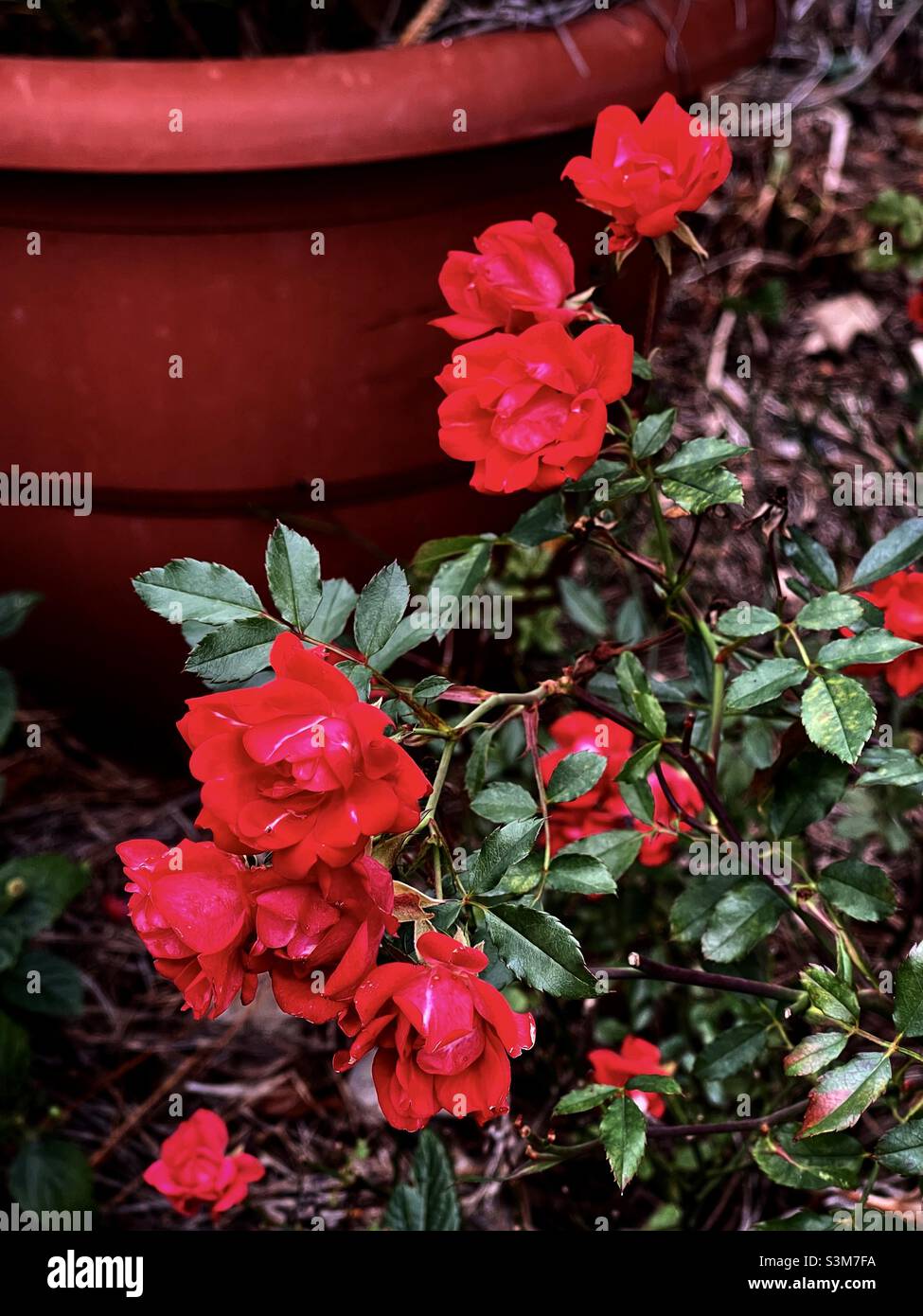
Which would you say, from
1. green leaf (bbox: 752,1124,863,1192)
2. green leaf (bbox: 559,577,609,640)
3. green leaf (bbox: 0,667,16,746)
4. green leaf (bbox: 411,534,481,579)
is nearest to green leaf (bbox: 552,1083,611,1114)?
green leaf (bbox: 752,1124,863,1192)

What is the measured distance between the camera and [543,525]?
775mm

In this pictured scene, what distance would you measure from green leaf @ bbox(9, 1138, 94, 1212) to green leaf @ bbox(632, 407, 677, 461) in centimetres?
70

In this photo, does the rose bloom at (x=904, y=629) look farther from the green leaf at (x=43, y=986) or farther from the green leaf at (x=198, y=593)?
the green leaf at (x=43, y=986)

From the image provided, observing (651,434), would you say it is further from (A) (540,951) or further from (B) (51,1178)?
(B) (51,1178)

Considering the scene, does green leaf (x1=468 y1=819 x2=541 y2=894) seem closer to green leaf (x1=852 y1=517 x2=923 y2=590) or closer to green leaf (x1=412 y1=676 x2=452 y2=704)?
green leaf (x1=412 y1=676 x2=452 y2=704)

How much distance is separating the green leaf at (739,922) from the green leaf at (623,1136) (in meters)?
0.11

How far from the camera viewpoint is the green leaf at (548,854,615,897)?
2.14 ft

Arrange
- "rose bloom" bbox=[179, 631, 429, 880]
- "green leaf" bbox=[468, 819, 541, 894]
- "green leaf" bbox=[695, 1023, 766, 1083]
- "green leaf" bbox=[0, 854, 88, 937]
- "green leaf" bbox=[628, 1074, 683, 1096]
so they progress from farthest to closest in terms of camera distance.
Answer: "green leaf" bbox=[0, 854, 88, 937], "green leaf" bbox=[695, 1023, 766, 1083], "green leaf" bbox=[628, 1074, 683, 1096], "green leaf" bbox=[468, 819, 541, 894], "rose bloom" bbox=[179, 631, 429, 880]

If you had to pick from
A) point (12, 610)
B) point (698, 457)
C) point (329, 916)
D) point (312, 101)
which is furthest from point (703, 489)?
point (12, 610)

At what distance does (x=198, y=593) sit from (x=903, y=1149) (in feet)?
1.47

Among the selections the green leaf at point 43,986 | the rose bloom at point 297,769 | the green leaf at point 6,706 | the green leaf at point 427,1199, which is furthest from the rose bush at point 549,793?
the green leaf at point 6,706

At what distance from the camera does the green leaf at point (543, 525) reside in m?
0.77
